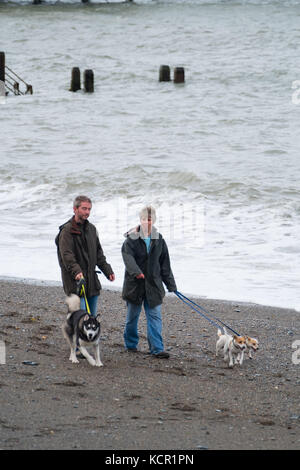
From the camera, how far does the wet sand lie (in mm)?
4672

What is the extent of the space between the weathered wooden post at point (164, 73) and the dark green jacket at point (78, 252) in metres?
25.6

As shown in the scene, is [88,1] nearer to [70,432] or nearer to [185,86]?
[185,86]

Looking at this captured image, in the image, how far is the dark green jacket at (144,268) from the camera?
6.74 meters

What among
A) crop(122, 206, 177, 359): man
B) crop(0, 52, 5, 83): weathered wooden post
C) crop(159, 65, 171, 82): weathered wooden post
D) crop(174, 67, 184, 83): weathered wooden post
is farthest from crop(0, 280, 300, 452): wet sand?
crop(159, 65, 171, 82): weathered wooden post

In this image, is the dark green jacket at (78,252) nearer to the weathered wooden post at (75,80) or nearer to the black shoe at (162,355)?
the black shoe at (162,355)

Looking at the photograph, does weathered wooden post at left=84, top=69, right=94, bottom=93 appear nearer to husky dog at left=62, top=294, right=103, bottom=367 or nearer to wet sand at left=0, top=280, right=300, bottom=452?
wet sand at left=0, top=280, right=300, bottom=452

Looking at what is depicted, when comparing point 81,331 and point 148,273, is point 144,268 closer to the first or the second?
point 148,273

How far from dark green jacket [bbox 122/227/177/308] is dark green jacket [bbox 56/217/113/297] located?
34 centimetres

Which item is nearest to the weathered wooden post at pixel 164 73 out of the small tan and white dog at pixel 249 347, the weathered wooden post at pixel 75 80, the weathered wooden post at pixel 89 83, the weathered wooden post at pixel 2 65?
the weathered wooden post at pixel 89 83

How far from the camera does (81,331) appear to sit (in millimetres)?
6270

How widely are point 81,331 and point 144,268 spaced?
0.97 m

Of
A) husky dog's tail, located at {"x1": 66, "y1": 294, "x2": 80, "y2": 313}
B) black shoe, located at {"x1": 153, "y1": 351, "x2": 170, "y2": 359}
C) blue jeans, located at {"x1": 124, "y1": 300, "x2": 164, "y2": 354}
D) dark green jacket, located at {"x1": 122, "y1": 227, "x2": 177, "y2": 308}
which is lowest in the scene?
black shoe, located at {"x1": 153, "y1": 351, "x2": 170, "y2": 359}

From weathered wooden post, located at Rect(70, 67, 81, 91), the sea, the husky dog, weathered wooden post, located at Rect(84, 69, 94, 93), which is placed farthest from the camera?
weathered wooden post, located at Rect(70, 67, 81, 91)
